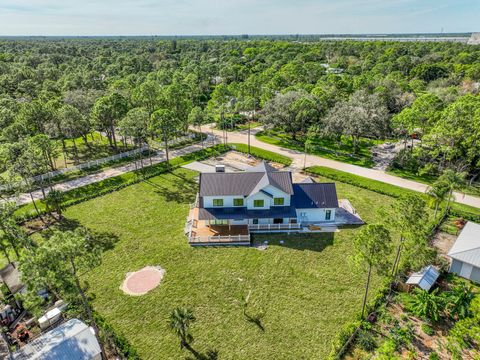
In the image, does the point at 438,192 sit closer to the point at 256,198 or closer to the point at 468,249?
the point at 468,249

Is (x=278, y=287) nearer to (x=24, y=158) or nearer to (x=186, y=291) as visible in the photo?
(x=186, y=291)

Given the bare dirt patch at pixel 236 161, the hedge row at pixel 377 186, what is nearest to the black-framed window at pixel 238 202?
the bare dirt patch at pixel 236 161

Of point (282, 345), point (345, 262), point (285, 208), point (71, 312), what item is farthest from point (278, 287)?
point (71, 312)

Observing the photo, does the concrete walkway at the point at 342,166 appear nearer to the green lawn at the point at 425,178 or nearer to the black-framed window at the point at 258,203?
the green lawn at the point at 425,178

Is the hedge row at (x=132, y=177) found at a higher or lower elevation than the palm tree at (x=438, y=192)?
lower

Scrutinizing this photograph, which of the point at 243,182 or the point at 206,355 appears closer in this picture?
the point at 206,355

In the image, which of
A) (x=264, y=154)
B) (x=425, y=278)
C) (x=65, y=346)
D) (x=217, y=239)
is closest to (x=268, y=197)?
(x=217, y=239)

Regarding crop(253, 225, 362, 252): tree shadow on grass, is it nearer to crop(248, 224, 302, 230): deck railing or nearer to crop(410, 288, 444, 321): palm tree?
crop(248, 224, 302, 230): deck railing
